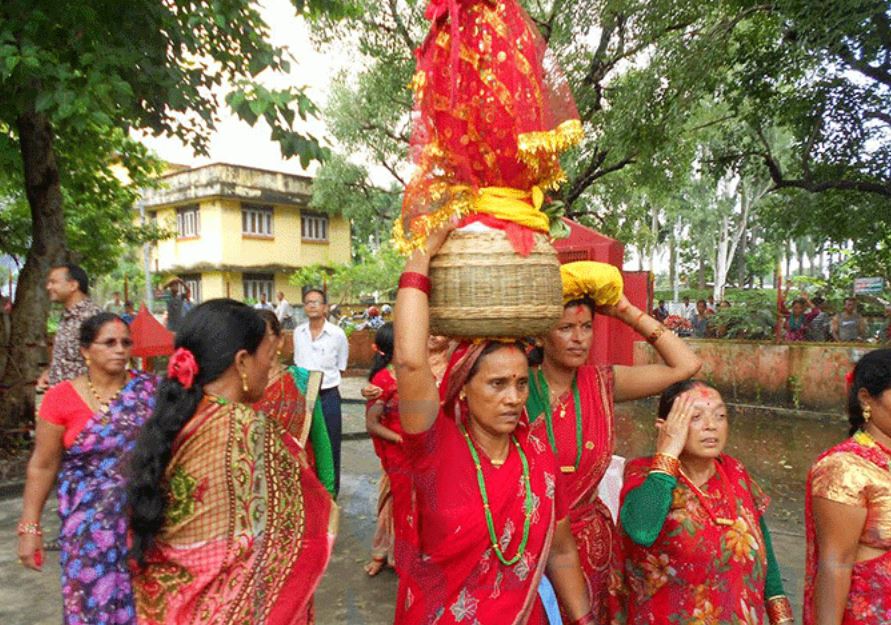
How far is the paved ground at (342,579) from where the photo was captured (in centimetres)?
406

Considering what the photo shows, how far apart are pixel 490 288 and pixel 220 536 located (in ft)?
3.61

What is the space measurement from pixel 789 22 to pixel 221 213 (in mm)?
22344

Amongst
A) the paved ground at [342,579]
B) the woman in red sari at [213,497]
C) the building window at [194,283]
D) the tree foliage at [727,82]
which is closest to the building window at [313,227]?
the building window at [194,283]

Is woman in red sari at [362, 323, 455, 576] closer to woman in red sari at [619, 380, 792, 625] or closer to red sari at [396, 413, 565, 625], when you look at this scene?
red sari at [396, 413, 565, 625]

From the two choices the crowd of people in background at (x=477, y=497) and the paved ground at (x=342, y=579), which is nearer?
the crowd of people in background at (x=477, y=497)

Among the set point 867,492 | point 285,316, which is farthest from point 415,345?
point 285,316

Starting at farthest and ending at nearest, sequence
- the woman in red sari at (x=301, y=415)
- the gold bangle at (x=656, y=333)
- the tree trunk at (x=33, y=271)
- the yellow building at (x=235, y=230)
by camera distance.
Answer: the yellow building at (x=235, y=230) → the tree trunk at (x=33, y=271) → the woman in red sari at (x=301, y=415) → the gold bangle at (x=656, y=333)

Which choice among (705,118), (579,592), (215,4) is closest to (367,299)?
(705,118)

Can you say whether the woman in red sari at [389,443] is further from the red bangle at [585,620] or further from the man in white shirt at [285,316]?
the man in white shirt at [285,316]

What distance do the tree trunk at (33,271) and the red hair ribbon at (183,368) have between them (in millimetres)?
5950

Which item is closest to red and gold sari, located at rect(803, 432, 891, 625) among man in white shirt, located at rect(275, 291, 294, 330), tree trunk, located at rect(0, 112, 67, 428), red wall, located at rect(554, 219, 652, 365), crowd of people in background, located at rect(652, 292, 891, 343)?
red wall, located at rect(554, 219, 652, 365)

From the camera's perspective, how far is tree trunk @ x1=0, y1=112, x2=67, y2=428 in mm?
6770

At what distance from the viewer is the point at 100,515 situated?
258 cm

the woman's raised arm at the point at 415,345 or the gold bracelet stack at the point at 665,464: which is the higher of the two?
the woman's raised arm at the point at 415,345
